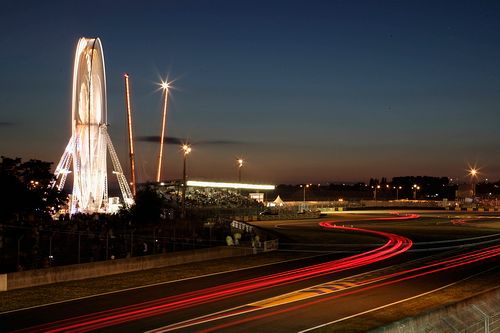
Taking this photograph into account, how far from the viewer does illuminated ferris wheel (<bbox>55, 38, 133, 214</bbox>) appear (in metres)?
54.1

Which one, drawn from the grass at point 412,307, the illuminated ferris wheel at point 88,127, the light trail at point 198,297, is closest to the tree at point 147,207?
the illuminated ferris wheel at point 88,127

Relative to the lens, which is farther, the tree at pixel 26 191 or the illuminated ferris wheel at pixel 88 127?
the illuminated ferris wheel at pixel 88 127

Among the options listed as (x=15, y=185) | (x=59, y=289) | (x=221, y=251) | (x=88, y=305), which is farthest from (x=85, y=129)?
(x=88, y=305)

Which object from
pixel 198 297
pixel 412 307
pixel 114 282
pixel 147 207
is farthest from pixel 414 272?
pixel 147 207

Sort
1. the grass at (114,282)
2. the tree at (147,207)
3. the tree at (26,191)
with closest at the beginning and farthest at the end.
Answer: the grass at (114,282)
the tree at (26,191)
the tree at (147,207)

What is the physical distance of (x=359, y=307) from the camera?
66.7ft

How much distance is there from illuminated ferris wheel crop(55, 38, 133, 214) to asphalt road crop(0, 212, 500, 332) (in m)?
25.4

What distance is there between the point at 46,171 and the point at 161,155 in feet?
135

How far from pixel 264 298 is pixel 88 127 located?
Answer: 36075 millimetres

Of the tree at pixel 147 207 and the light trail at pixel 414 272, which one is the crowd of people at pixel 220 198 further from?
the light trail at pixel 414 272

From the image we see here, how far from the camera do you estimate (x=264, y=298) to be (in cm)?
2228

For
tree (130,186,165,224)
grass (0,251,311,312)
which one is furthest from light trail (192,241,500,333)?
tree (130,186,165,224)

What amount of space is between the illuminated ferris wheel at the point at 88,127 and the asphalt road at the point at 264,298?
83.3 feet

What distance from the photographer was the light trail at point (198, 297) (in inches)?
716
